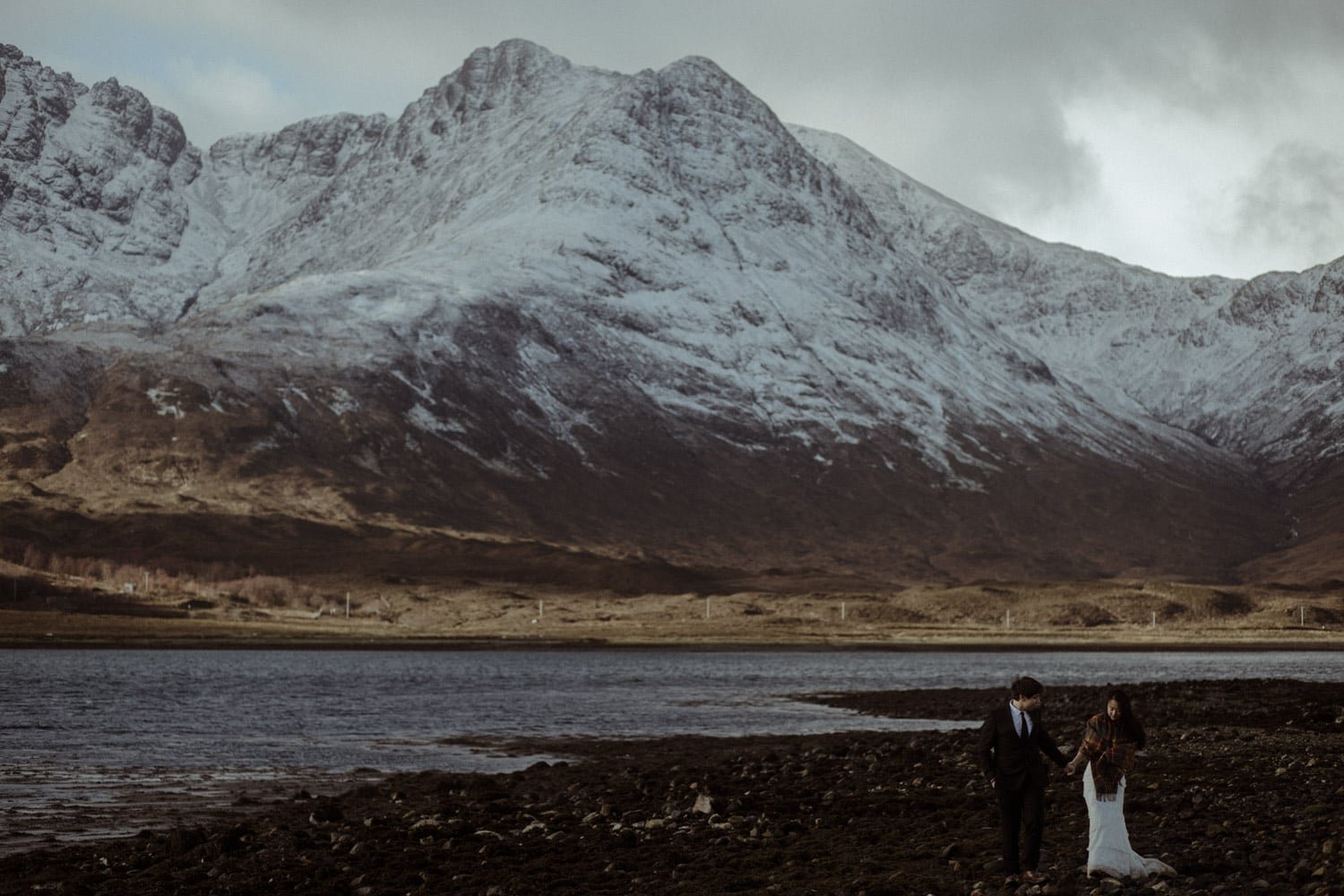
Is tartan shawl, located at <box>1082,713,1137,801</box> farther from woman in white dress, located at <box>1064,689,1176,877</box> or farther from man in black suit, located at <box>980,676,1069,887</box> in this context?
man in black suit, located at <box>980,676,1069,887</box>

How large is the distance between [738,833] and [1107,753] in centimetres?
1091

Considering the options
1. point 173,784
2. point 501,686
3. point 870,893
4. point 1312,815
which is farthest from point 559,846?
point 501,686

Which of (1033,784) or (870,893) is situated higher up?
(1033,784)

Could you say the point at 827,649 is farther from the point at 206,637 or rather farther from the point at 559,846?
the point at 559,846

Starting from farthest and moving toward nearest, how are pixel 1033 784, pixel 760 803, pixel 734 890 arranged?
pixel 760 803, pixel 734 890, pixel 1033 784

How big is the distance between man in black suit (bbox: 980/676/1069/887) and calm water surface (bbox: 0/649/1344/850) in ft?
70.4

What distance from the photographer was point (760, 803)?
38.9 m

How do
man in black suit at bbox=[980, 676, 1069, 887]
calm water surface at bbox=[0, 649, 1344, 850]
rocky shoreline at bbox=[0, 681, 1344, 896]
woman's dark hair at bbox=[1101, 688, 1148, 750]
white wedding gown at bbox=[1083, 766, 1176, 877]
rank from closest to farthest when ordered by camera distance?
white wedding gown at bbox=[1083, 766, 1176, 877] → woman's dark hair at bbox=[1101, 688, 1148, 750] → man in black suit at bbox=[980, 676, 1069, 887] → rocky shoreline at bbox=[0, 681, 1344, 896] → calm water surface at bbox=[0, 649, 1344, 850]

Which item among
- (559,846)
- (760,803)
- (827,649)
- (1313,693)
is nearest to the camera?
(559,846)

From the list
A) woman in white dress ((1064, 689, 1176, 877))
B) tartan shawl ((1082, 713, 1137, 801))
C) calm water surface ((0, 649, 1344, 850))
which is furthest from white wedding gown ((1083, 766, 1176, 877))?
calm water surface ((0, 649, 1344, 850))

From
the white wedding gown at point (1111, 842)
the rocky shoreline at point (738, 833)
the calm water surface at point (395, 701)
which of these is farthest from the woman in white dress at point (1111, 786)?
the calm water surface at point (395, 701)

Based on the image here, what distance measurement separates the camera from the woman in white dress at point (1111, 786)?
25.2m

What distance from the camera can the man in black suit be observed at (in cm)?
2562

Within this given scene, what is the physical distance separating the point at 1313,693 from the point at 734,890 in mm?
53747
